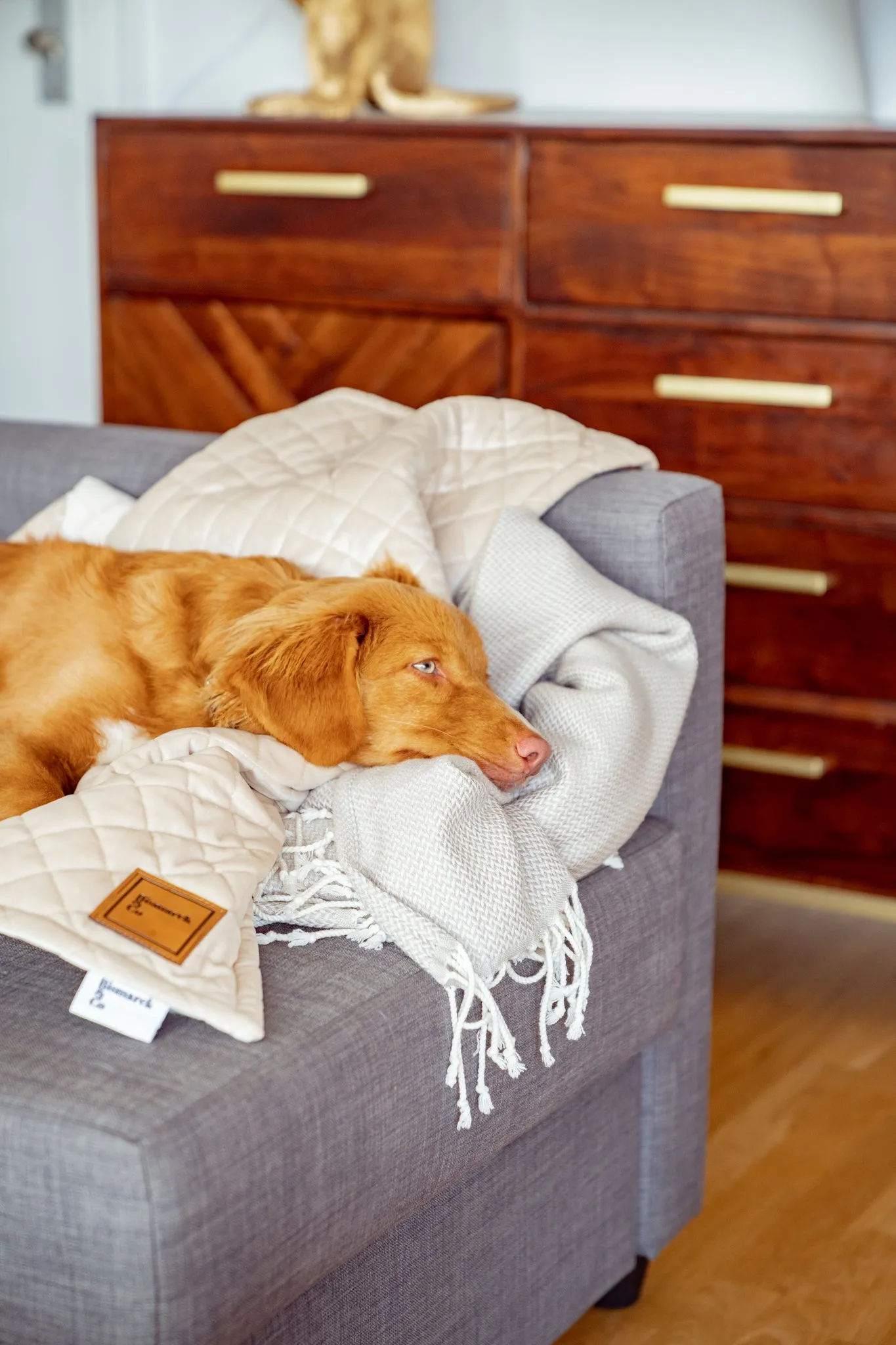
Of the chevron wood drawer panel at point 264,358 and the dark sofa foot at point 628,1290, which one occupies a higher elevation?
the chevron wood drawer panel at point 264,358

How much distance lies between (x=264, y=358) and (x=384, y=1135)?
2.04 m

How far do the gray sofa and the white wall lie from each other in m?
1.58

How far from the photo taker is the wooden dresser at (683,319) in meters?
2.60

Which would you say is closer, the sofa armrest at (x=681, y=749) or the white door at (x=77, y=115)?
the sofa armrest at (x=681, y=749)

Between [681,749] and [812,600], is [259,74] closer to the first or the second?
[812,600]

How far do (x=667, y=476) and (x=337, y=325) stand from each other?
122cm

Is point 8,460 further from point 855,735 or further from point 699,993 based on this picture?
point 855,735

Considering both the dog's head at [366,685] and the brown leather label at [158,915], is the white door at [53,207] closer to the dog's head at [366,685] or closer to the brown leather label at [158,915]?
the dog's head at [366,685]

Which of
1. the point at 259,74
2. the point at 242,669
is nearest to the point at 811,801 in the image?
the point at 242,669

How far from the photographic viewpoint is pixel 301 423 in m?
2.02

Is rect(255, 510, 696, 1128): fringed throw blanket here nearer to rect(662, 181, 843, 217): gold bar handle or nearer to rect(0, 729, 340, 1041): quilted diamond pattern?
rect(0, 729, 340, 1041): quilted diamond pattern

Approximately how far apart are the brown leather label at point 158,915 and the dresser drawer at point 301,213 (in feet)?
5.83

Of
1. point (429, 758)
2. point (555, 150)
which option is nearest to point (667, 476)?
point (429, 758)

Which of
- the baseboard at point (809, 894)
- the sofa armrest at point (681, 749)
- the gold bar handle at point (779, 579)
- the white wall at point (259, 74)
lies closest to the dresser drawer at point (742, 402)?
the gold bar handle at point (779, 579)
